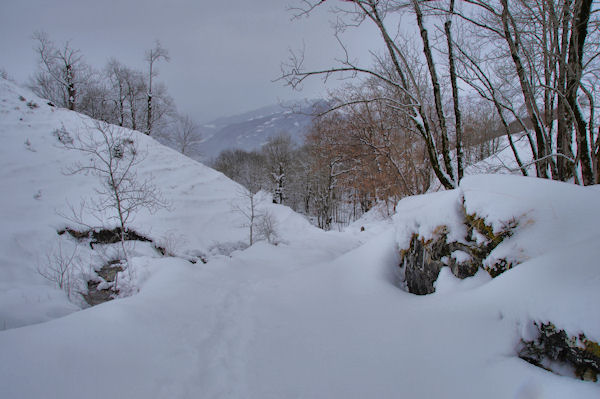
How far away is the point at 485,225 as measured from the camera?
8.78 ft

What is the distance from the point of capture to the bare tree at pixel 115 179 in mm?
8930

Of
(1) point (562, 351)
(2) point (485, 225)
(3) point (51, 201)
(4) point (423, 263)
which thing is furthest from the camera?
(3) point (51, 201)

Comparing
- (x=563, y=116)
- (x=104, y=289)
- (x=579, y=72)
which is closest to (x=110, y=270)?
(x=104, y=289)

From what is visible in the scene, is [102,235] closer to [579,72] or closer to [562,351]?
[562,351]

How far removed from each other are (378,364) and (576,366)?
1.28 meters

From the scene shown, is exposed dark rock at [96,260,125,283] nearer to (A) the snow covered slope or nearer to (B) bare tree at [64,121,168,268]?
(B) bare tree at [64,121,168,268]

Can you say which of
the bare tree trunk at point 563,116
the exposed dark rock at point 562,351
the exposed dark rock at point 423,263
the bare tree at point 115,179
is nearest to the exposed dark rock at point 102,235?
the bare tree at point 115,179

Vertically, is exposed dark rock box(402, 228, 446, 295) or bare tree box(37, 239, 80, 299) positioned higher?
exposed dark rock box(402, 228, 446, 295)

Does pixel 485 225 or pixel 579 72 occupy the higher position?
pixel 579 72

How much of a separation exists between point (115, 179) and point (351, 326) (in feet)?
30.9

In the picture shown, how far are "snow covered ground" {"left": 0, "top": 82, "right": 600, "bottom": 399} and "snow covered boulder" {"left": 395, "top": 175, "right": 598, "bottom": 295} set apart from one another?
2cm

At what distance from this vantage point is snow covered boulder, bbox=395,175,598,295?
7.13 feet

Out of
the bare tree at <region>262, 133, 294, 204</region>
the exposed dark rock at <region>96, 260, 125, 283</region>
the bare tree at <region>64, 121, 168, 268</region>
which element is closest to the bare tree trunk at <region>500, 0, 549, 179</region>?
the bare tree at <region>64, 121, 168, 268</region>

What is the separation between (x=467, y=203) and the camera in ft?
9.86
